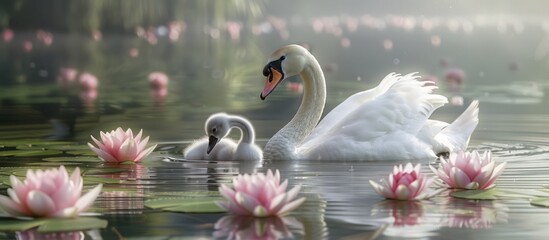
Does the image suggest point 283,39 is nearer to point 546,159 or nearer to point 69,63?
point 69,63

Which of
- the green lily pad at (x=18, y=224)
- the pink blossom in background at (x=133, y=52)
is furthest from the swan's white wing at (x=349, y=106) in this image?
the pink blossom in background at (x=133, y=52)

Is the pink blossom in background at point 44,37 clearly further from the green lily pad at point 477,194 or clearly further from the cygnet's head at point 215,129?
the green lily pad at point 477,194

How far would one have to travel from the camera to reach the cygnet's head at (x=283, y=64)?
8594 mm

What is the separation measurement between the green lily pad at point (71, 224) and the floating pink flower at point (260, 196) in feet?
1.65

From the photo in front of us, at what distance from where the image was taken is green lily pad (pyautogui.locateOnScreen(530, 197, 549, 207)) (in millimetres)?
5907

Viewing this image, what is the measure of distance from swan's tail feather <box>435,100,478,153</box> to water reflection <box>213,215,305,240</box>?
353 cm

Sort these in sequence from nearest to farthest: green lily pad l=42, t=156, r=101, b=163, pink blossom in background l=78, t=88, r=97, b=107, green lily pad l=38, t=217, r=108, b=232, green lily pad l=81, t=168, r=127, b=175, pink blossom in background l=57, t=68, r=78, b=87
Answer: green lily pad l=38, t=217, r=108, b=232, green lily pad l=81, t=168, r=127, b=175, green lily pad l=42, t=156, r=101, b=163, pink blossom in background l=78, t=88, r=97, b=107, pink blossom in background l=57, t=68, r=78, b=87

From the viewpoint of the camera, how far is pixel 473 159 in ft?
20.5

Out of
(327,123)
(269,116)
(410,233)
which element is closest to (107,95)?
(269,116)

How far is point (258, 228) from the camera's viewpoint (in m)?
5.26

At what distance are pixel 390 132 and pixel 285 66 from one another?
80 centimetres

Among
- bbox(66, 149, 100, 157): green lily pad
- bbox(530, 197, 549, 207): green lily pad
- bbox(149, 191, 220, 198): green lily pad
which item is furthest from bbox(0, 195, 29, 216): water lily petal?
bbox(66, 149, 100, 157): green lily pad

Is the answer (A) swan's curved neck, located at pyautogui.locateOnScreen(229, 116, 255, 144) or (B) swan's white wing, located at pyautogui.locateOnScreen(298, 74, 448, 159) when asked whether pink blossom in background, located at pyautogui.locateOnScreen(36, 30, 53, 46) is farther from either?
(A) swan's curved neck, located at pyautogui.locateOnScreen(229, 116, 255, 144)

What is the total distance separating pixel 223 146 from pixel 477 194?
241cm
